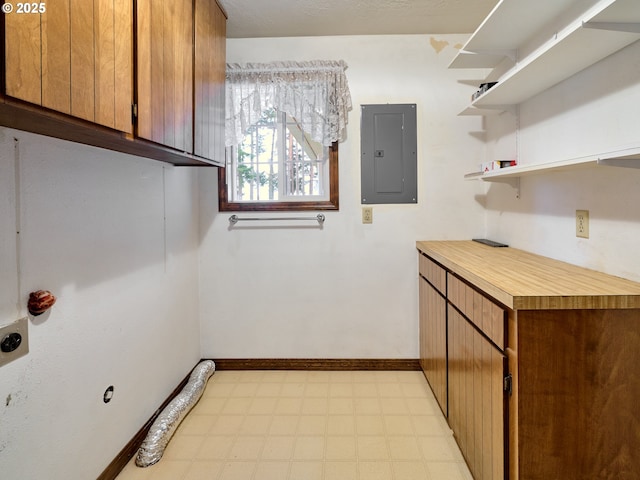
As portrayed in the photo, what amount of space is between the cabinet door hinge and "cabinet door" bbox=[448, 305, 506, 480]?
0.01 meters

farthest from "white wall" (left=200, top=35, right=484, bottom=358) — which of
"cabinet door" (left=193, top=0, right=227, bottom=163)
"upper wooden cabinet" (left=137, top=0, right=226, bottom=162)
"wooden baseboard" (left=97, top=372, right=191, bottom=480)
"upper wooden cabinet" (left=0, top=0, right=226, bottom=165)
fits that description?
"upper wooden cabinet" (left=0, top=0, right=226, bottom=165)

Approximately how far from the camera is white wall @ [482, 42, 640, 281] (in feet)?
4.32

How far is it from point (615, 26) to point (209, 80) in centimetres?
177

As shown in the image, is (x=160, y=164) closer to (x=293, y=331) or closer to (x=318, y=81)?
(x=318, y=81)

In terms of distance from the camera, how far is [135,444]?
175cm

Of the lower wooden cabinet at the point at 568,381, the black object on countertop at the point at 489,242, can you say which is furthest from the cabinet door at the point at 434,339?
the lower wooden cabinet at the point at 568,381

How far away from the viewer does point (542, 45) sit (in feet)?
5.76

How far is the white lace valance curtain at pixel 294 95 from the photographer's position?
8.11ft

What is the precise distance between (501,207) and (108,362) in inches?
92.1

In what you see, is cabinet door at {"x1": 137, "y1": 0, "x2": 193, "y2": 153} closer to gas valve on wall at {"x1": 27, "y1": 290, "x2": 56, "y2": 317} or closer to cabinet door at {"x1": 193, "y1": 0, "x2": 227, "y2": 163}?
cabinet door at {"x1": 193, "y1": 0, "x2": 227, "y2": 163}

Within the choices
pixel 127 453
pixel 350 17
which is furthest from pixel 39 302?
pixel 350 17

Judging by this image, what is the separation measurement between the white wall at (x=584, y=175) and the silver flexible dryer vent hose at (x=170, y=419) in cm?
211

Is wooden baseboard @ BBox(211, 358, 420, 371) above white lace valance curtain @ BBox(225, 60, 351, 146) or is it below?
below

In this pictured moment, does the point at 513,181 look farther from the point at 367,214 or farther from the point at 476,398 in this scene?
the point at 476,398
